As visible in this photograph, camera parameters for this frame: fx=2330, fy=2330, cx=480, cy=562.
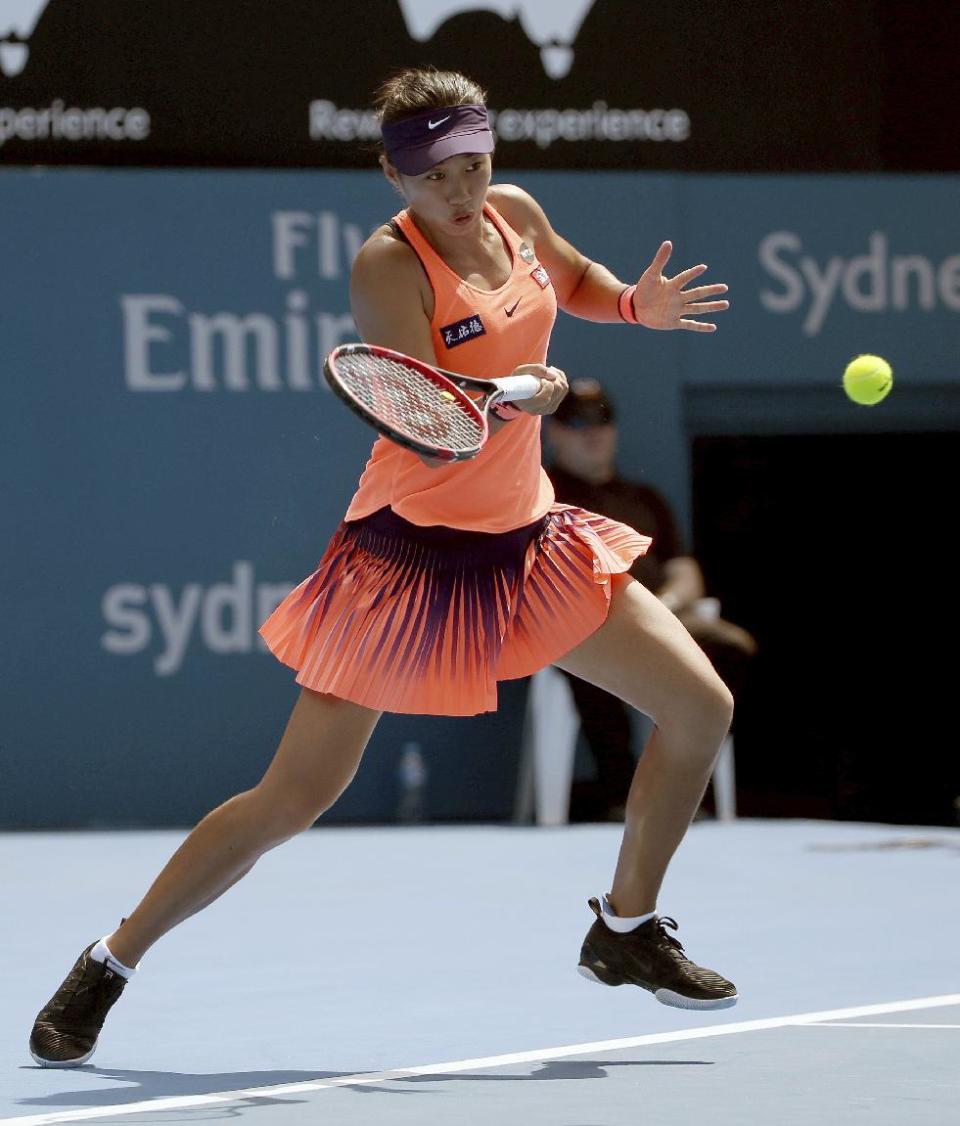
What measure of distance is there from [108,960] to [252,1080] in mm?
378

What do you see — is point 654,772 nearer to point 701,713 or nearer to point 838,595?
point 701,713

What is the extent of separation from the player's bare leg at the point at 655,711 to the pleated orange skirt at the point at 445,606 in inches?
2.1

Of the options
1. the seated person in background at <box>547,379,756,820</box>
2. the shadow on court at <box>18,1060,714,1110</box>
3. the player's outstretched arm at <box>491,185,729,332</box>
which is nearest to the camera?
the shadow on court at <box>18,1060,714,1110</box>

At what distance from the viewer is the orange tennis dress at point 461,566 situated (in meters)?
3.98

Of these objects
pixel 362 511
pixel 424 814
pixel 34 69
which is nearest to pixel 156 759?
pixel 424 814

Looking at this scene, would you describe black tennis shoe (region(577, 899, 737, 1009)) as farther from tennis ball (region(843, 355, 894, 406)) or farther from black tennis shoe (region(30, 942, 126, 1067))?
tennis ball (region(843, 355, 894, 406))

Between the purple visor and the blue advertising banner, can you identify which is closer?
the purple visor

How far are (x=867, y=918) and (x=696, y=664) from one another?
6.65 ft

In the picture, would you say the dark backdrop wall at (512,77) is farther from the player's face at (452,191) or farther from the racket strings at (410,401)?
the racket strings at (410,401)

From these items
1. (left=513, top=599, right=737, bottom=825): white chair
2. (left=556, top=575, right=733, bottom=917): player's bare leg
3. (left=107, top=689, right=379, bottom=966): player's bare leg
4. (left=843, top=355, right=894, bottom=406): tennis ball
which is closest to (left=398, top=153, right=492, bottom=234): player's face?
(left=556, top=575, right=733, bottom=917): player's bare leg

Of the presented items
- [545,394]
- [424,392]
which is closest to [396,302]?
[424,392]

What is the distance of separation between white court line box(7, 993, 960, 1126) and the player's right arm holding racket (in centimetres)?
101

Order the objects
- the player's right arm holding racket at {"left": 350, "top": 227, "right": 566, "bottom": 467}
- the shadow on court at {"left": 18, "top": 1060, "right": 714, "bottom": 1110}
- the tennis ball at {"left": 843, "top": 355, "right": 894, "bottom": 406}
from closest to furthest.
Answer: the shadow on court at {"left": 18, "top": 1060, "right": 714, "bottom": 1110} → the player's right arm holding racket at {"left": 350, "top": 227, "right": 566, "bottom": 467} → the tennis ball at {"left": 843, "top": 355, "right": 894, "bottom": 406}

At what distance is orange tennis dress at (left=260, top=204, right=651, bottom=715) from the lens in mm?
3977
